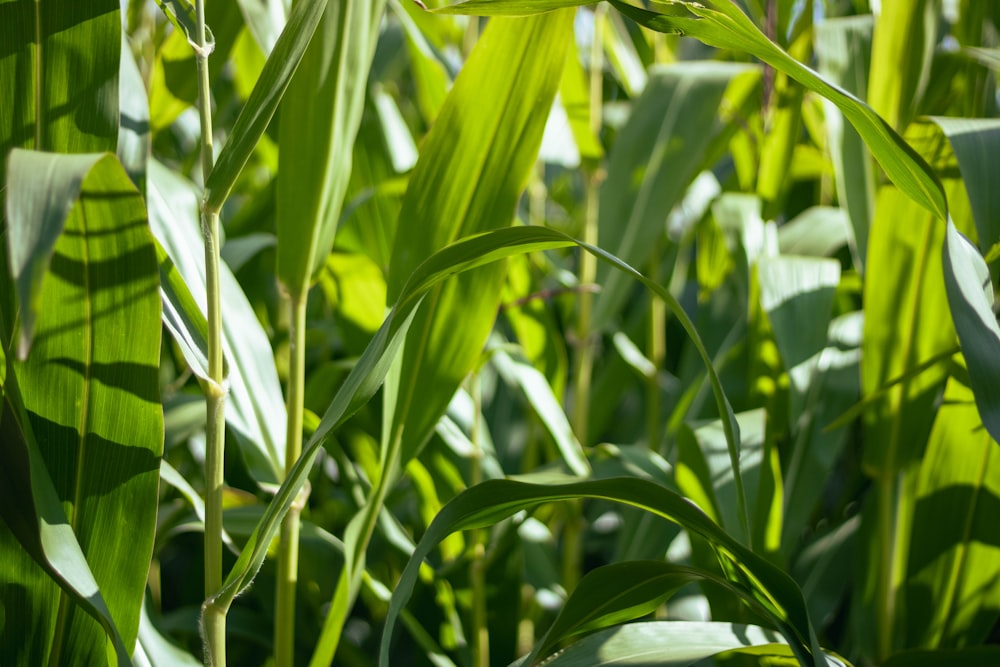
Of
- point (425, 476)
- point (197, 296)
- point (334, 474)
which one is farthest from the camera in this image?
point (334, 474)

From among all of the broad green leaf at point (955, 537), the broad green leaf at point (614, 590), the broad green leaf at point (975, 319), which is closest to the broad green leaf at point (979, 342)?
the broad green leaf at point (975, 319)

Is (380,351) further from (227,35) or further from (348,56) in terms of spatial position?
(227,35)

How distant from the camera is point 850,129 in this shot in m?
Result: 0.59

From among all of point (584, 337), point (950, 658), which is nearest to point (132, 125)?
point (584, 337)

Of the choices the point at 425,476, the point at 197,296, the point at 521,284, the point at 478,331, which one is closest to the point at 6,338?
the point at 197,296

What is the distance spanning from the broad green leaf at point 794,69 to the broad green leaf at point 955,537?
0.79ft

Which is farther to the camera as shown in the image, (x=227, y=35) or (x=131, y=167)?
(x=227, y=35)

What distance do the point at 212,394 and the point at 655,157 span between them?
1.38 feet

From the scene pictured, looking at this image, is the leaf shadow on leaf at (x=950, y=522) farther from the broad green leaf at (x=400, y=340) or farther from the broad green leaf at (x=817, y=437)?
the broad green leaf at (x=400, y=340)

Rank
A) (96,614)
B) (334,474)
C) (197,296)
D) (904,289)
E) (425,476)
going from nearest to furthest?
(96,614)
(197,296)
(904,289)
(425,476)
(334,474)

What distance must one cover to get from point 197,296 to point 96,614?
16 cm

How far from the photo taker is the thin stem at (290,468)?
1.34ft

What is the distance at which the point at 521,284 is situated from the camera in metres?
0.73

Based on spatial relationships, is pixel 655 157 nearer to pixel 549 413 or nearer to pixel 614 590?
pixel 549 413
